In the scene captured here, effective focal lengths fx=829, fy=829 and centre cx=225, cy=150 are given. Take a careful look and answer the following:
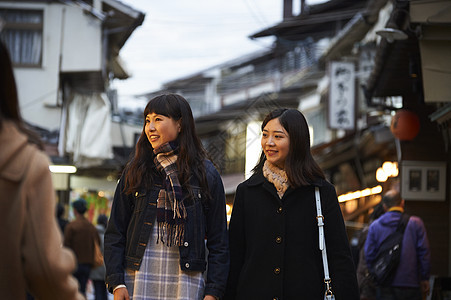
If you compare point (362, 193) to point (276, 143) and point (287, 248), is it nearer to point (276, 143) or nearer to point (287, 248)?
point (276, 143)

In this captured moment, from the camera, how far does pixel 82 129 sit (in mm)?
25828

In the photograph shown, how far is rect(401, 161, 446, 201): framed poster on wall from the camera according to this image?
46.7 feet

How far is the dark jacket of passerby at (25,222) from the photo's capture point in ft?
9.99

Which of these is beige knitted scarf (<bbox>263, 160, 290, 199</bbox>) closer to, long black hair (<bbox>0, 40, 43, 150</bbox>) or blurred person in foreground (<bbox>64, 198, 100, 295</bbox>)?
long black hair (<bbox>0, 40, 43, 150</bbox>)

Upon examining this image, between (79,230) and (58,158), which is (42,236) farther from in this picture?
(58,158)

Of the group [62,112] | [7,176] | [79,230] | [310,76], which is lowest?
[79,230]

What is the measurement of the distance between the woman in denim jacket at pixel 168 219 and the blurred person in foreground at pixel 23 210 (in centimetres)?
233

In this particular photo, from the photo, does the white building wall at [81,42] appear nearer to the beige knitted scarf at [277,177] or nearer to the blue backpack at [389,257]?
the blue backpack at [389,257]

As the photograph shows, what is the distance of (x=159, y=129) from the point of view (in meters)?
5.75

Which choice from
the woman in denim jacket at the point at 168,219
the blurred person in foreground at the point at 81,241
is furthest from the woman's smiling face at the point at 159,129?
the blurred person in foreground at the point at 81,241

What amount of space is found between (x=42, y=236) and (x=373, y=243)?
819cm

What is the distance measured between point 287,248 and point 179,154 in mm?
1002

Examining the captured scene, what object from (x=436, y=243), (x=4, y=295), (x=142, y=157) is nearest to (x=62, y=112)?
(x=436, y=243)

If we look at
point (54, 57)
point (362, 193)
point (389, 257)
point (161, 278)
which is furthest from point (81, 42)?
point (161, 278)
